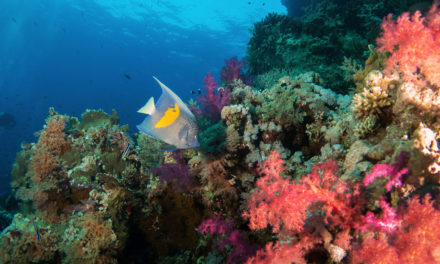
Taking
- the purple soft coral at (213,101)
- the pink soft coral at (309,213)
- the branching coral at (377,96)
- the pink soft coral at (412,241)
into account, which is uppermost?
the purple soft coral at (213,101)

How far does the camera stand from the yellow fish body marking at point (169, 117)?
2059 millimetres

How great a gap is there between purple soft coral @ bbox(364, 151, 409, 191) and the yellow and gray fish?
1.65m

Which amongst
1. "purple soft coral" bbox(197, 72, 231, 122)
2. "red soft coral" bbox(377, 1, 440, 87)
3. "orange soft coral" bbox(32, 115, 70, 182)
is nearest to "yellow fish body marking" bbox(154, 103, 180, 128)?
"purple soft coral" bbox(197, 72, 231, 122)

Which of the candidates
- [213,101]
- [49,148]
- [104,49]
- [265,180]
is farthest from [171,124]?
[104,49]

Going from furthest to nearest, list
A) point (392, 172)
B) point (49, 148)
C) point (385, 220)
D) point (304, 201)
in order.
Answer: point (49, 148), point (304, 201), point (392, 172), point (385, 220)

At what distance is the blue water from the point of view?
42.1 m

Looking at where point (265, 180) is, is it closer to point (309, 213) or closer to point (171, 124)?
point (309, 213)

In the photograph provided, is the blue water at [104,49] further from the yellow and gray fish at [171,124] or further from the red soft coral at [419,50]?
the red soft coral at [419,50]

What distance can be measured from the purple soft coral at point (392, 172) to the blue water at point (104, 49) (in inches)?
1300

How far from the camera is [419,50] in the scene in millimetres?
2402

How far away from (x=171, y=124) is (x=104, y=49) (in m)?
74.3

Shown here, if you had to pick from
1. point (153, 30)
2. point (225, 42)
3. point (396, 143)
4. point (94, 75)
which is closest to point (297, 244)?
point (396, 143)

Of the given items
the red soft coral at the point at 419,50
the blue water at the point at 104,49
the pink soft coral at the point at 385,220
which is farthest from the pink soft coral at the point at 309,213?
the blue water at the point at 104,49

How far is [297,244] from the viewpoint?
1941mm
